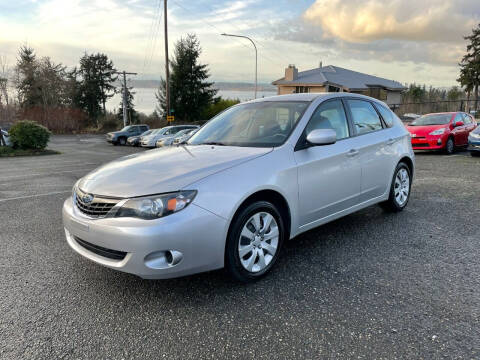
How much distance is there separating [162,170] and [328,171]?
69.0 inches

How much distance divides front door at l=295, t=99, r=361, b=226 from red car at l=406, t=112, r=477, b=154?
1009 cm

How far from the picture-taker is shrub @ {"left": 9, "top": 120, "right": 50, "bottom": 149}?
19.5 m

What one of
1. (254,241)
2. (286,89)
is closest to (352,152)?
(254,241)

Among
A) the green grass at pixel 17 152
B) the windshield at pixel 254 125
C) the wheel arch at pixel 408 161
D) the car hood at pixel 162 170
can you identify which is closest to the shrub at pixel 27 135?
the green grass at pixel 17 152

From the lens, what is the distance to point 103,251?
2.93 meters

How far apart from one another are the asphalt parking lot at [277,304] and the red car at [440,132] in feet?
30.0

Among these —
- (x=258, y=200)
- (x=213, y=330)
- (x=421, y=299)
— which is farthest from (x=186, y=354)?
(x=421, y=299)

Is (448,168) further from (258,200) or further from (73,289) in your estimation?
(73,289)

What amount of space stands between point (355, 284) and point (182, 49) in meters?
46.7

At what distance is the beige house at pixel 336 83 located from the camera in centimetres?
4197

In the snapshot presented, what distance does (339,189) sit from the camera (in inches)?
158

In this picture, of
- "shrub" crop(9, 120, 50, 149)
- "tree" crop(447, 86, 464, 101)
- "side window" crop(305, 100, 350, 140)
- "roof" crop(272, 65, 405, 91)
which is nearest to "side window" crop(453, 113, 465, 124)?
"side window" crop(305, 100, 350, 140)

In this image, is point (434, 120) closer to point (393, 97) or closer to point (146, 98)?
point (393, 97)

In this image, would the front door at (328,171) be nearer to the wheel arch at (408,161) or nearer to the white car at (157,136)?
the wheel arch at (408,161)
